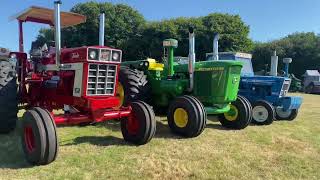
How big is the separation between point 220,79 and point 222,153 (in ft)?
7.89

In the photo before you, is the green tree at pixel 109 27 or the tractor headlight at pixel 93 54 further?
the green tree at pixel 109 27

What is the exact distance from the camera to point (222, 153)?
22.3ft

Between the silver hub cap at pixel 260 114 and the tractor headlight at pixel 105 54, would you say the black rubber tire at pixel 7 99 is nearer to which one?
the tractor headlight at pixel 105 54

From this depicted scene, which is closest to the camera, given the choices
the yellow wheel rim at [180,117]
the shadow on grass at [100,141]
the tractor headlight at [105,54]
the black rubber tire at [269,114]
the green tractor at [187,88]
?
the tractor headlight at [105,54]

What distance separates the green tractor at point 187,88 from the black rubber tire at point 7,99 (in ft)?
8.15

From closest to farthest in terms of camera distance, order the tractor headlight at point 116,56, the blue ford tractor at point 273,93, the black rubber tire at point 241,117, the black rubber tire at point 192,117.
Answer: the tractor headlight at point 116,56, the black rubber tire at point 192,117, the black rubber tire at point 241,117, the blue ford tractor at point 273,93

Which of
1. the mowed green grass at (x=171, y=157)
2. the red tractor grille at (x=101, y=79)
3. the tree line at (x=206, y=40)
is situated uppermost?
the tree line at (x=206, y=40)

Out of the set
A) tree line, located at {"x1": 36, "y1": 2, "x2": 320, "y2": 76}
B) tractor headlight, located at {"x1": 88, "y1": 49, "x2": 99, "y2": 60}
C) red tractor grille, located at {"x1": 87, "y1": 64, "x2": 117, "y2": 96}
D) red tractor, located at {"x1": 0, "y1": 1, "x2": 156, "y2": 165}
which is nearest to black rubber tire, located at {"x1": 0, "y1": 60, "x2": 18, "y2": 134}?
red tractor, located at {"x1": 0, "y1": 1, "x2": 156, "y2": 165}

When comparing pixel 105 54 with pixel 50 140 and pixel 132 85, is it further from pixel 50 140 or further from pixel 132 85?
pixel 132 85

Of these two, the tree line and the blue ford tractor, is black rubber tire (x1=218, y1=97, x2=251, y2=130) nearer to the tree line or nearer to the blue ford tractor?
the blue ford tractor

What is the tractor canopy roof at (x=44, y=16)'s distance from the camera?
309 inches

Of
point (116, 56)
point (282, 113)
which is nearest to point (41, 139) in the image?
point (116, 56)

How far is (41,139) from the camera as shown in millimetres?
5500

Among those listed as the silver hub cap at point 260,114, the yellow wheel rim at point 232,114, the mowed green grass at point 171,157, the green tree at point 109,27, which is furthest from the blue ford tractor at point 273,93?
the green tree at point 109,27
